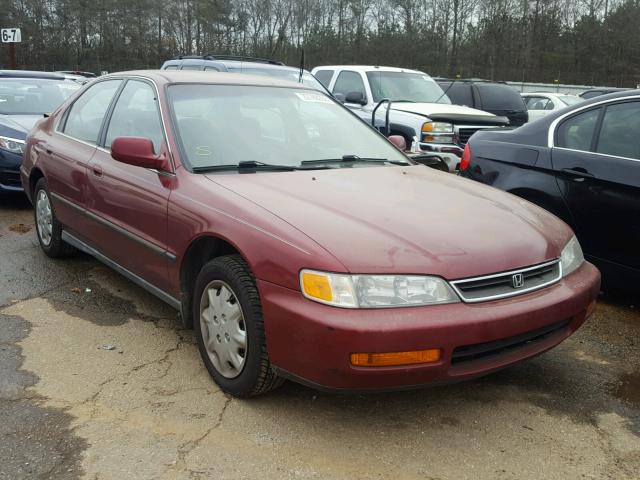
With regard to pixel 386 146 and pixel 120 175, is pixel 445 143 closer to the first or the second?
pixel 386 146

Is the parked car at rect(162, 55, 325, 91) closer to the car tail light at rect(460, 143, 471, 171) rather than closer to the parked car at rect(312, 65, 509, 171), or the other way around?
the parked car at rect(312, 65, 509, 171)

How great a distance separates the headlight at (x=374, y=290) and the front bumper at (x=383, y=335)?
31 millimetres

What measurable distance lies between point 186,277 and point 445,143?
5.52 meters

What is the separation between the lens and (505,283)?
107 inches

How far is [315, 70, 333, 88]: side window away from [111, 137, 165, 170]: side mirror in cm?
746

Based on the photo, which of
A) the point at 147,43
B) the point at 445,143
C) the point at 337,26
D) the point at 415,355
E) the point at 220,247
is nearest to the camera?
the point at 415,355

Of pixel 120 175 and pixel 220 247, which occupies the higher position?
pixel 120 175

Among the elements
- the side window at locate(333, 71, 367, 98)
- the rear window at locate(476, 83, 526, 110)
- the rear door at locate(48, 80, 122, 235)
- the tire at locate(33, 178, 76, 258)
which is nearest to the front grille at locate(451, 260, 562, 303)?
the rear door at locate(48, 80, 122, 235)

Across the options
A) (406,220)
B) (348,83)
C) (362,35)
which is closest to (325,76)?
(348,83)

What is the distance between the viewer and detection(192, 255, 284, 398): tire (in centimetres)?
277

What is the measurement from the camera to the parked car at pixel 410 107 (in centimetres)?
806

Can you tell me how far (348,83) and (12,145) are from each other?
5218mm

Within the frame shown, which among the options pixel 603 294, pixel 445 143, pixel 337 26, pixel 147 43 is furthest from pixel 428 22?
pixel 603 294

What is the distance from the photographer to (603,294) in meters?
4.72
